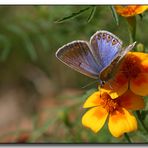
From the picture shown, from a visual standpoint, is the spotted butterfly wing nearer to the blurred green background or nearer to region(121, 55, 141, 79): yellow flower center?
region(121, 55, 141, 79): yellow flower center

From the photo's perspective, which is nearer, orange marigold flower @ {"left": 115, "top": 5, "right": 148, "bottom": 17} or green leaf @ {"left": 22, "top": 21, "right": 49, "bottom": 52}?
orange marigold flower @ {"left": 115, "top": 5, "right": 148, "bottom": 17}

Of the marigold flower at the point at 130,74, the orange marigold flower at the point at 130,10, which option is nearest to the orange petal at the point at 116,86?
the marigold flower at the point at 130,74

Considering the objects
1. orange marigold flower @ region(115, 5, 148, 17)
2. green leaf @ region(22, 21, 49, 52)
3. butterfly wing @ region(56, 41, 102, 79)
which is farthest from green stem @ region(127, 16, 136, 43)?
green leaf @ region(22, 21, 49, 52)

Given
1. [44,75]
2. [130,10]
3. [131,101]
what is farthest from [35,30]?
[131,101]

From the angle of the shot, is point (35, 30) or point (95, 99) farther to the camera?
point (35, 30)

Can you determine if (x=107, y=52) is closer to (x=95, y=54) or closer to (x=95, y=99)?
(x=95, y=54)

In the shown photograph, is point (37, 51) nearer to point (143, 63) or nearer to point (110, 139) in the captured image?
point (110, 139)
